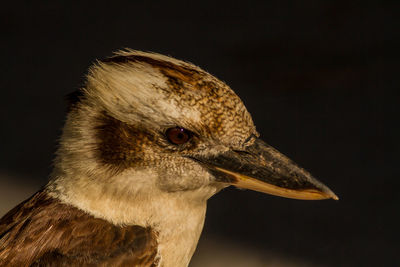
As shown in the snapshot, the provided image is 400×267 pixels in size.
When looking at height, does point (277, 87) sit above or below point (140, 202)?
below

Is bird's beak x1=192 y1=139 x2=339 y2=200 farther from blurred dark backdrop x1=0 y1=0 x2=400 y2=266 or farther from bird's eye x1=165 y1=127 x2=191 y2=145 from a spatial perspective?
blurred dark backdrop x1=0 y1=0 x2=400 y2=266

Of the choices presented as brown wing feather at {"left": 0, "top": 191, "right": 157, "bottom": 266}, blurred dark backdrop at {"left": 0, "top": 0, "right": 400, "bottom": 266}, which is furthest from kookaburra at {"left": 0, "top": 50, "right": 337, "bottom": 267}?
blurred dark backdrop at {"left": 0, "top": 0, "right": 400, "bottom": 266}

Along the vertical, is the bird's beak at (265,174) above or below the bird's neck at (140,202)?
above

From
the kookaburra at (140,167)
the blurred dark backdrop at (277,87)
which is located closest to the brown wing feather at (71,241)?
the kookaburra at (140,167)

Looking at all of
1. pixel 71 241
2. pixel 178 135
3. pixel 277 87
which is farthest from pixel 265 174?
pixel 277 87

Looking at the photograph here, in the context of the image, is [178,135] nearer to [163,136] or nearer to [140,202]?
[163,136]

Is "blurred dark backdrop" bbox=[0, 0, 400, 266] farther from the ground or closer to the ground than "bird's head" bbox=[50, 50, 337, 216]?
closer to the ground

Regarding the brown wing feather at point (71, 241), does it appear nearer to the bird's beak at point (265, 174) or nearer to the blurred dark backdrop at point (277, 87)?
the bird's beak at point (265, 174)
